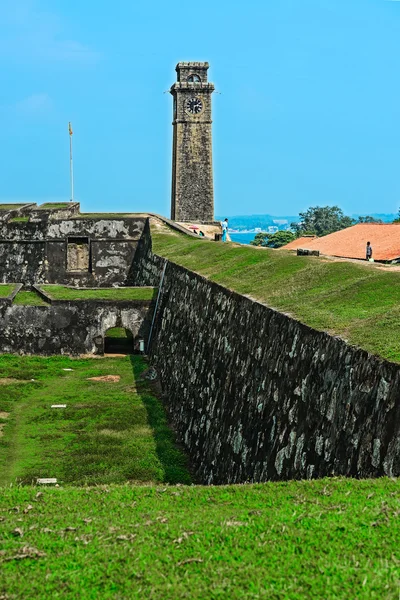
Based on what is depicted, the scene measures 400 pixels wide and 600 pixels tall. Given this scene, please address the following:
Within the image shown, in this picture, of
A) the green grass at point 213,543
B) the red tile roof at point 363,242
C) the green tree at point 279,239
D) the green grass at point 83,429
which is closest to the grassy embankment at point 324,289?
the green grass at point 213,543

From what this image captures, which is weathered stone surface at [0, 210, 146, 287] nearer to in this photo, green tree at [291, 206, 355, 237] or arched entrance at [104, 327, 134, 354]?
arched entrance at [104, 327, 134, 354]

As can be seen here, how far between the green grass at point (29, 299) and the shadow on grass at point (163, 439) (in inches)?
202

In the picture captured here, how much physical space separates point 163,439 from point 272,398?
570cm

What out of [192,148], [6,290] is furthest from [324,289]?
[192,148]

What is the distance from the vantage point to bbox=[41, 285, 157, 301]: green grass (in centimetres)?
2608

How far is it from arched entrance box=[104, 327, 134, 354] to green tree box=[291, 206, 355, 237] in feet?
198

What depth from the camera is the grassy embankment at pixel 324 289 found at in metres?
9.15

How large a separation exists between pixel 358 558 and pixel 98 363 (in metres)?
19.8

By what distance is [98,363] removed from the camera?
80.0 feet

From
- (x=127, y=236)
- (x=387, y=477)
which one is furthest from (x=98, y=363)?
(x=387, y=477)

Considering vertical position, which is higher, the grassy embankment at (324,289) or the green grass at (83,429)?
the grassy embankment at (324,289)

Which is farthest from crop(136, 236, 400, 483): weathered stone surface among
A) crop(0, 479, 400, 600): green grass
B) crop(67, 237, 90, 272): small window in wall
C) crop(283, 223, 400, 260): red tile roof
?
crop(67, 237, 90, 272): small window in wall

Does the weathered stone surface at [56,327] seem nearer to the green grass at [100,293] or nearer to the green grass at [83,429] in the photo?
the green grass at [100,293]

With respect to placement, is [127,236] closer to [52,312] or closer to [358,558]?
[52,312]
